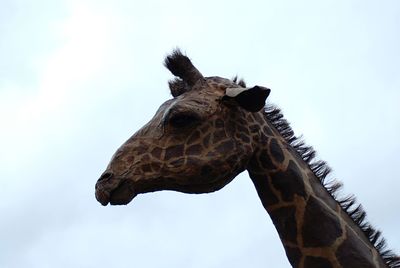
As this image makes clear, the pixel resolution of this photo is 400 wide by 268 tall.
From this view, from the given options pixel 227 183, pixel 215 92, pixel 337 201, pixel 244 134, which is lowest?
pixel 337 201

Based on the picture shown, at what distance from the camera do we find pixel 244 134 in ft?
17.8

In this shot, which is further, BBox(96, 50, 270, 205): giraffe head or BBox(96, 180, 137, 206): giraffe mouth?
BBox(96, 50, 270, 205): giraffe head

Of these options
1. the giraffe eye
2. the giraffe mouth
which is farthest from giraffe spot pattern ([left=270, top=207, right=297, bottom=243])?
the giraffe mouth

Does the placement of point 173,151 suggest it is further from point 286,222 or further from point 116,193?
point 286,222

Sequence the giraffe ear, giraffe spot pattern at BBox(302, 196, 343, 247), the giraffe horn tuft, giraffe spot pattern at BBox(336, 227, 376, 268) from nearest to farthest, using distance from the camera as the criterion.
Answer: giraffe spot pattern at BBox(336, 227, 376, 268) → giraffe spot pattern at BBox(302, 196, 343, 247) → the giraffe ear → the giraffe horn tuft

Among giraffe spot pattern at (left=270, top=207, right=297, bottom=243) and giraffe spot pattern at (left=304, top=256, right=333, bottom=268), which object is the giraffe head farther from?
giraffe spot pattern at (left=304, top=256, right=333, bottom=268)

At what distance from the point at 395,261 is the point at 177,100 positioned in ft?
7.35

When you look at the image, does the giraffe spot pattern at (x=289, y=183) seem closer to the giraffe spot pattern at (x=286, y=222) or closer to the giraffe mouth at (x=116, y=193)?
the giraffe spot pattern at (x=286, y=222)

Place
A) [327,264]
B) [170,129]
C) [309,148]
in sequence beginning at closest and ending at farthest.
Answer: [327,264] < [170,129] < [309,148]

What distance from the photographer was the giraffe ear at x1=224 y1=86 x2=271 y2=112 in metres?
5.33

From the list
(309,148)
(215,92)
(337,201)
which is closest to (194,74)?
(215,92)

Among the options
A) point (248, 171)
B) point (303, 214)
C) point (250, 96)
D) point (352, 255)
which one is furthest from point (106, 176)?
→ point (352, 255)

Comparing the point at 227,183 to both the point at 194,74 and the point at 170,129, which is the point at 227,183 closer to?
the point at 170,129

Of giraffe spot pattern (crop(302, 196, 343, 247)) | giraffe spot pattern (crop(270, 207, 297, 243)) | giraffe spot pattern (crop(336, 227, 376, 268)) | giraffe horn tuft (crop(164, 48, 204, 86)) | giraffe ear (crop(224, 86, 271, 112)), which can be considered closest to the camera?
A: giraffe spot pattern (crop(336, 227, 376, 268))
